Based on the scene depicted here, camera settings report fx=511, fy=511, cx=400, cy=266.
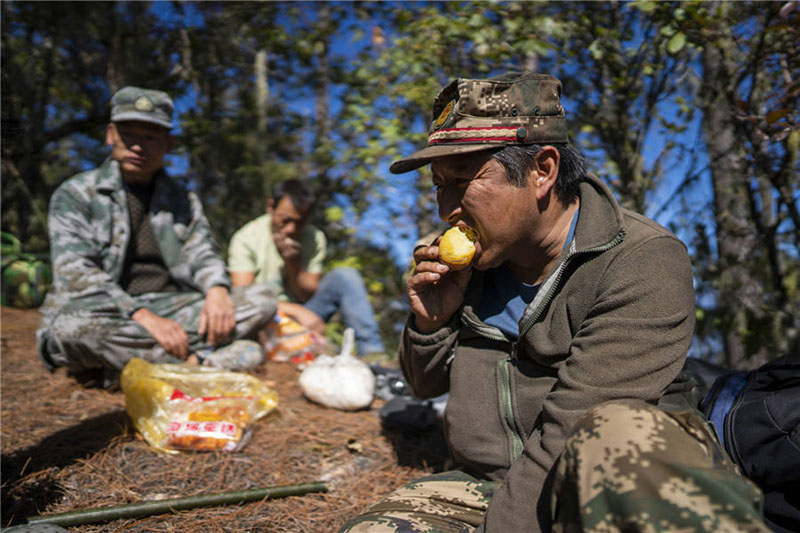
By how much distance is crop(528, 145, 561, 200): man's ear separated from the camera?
1901 millimetres

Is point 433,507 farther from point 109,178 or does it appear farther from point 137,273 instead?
point 109,178

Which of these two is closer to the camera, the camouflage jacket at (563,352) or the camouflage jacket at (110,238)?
the camouflage jacket at (563,352)

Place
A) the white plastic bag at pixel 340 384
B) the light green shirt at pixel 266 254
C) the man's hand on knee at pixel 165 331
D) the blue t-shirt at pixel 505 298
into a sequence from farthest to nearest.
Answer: the light green shirt at pixel 266 254
the man's hand on knee at pixel 165 331
the white plastic bag at pixel 340 384
the blue t-shirt at pixel 505 298

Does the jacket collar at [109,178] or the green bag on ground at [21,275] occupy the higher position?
the jacket collar at [109,178]

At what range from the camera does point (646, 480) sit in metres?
1.19

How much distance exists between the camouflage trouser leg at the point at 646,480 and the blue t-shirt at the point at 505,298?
2.33 feet

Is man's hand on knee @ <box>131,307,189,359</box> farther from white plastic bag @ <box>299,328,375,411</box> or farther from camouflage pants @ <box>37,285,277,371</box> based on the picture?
white plastic bag @ <box>299,328,375,411</box>

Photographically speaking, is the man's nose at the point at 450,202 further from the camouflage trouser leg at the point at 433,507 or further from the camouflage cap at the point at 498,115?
the camouflage trouser leg at the point at 433,507

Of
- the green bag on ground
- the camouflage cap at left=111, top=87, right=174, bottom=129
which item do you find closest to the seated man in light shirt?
the camouflage cap at left=111, top=87, right=174, bottom=129

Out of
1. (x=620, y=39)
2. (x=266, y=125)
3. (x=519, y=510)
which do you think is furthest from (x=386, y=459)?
(x=266, y=125)

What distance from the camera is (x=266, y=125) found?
916cm

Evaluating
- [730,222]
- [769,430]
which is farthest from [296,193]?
[769,430]

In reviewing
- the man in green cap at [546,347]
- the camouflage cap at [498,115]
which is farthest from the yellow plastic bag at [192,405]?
the camouflage cap at [498,115]

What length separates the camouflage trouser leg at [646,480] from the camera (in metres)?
1.12
